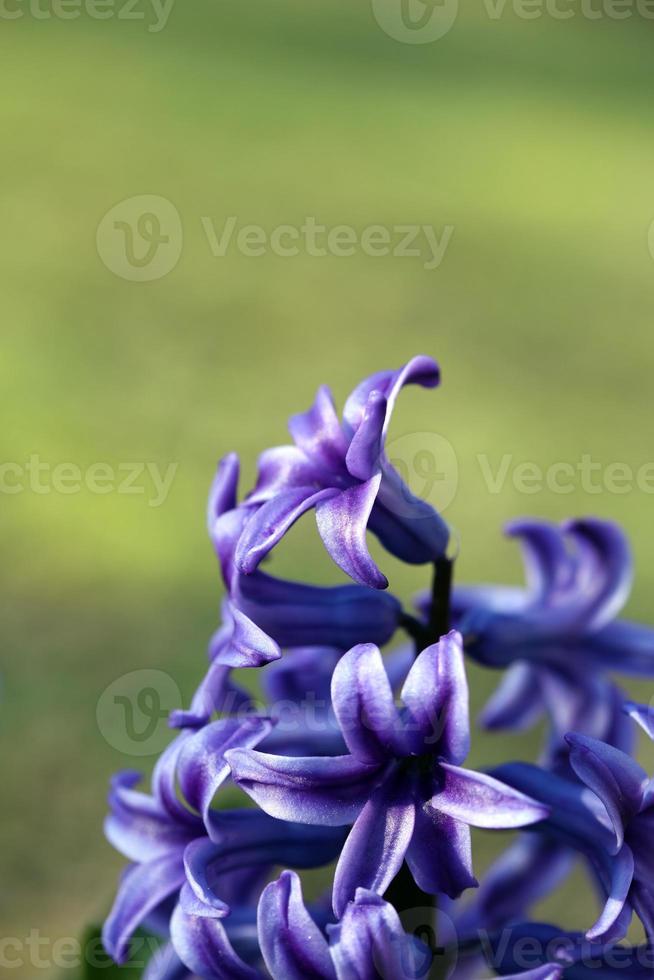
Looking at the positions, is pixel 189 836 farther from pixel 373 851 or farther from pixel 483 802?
pixel 483 802

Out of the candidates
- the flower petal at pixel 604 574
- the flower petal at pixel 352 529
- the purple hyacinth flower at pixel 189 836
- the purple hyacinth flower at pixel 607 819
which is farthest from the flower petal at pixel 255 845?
the flower petal at pixel 604 574

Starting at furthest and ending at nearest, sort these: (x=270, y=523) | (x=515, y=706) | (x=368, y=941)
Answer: (x=515, y=706), (x=270, y=523), (x=368, y=941)

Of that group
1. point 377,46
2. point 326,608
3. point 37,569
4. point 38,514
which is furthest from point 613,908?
point 377,46

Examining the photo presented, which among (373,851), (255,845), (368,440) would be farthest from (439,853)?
(368,440)

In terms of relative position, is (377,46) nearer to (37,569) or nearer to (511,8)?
(511,8)

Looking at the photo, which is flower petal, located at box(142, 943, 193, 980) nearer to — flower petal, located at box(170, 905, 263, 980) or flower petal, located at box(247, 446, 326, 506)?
flower petal, located at box(170, 905, 263, 980)

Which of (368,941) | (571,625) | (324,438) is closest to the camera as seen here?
(368,941)

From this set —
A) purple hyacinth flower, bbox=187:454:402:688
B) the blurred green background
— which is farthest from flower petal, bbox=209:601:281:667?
the blurred green background
